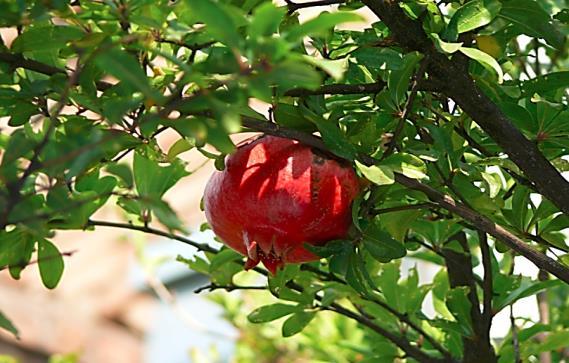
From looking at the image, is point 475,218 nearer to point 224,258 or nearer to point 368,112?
point 368,112

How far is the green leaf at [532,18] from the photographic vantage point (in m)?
0.78

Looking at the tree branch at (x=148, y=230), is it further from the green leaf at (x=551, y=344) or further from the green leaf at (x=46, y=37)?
the green leaf at (x=551, y=344)

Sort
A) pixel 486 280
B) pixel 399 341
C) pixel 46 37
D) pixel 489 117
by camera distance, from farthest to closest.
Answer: pixel 399 341 < pixel 486 280 < pixel 489 117 < pixel 46 37

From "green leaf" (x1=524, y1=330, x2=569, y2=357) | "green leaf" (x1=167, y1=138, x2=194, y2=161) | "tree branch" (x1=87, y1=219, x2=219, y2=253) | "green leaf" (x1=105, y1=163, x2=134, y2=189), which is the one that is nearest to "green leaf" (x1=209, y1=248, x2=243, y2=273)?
"tree branch" (x1=87, y1=219, x2=219, y2=253)

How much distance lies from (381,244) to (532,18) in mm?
198

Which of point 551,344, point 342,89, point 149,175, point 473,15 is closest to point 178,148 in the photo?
point 149,175

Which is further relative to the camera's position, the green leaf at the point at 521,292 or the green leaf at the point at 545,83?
the green leaf at the point at 521,292

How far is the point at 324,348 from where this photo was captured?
162cm

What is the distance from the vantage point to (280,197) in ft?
2.49

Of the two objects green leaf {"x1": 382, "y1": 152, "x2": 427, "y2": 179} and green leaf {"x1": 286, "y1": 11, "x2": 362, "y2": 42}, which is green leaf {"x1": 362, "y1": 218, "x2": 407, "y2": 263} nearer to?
green leaf {"x1": 382, "y1": 152, "x2": 427, "y2": 179}

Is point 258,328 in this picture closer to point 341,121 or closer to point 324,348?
point 324,348

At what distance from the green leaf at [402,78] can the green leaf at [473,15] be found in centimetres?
4

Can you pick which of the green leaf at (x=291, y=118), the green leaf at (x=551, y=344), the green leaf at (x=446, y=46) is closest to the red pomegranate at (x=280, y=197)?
the green leaf at (x=291, y=118)

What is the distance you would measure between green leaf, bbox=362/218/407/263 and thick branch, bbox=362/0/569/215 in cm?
11
